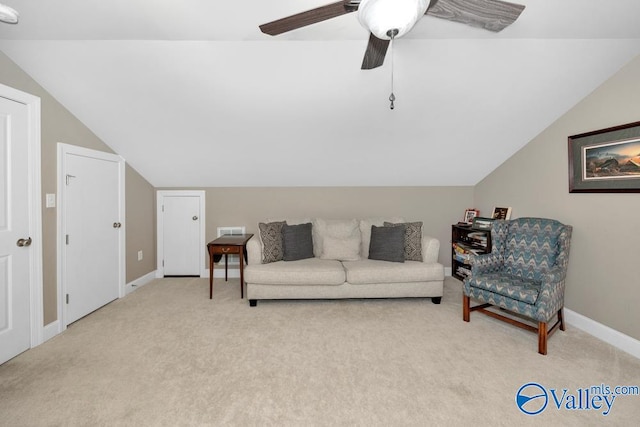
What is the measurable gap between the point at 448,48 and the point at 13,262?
394 cm

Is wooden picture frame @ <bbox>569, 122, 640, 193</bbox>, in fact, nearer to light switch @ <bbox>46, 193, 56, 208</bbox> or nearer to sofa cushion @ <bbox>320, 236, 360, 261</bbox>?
sofa cushion @ <bbox>320, 236, 360, 261</bbox>

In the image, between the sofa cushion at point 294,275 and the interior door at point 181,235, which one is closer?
the sofa cushion at point 294,275

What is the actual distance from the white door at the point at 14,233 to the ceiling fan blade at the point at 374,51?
2.73 m

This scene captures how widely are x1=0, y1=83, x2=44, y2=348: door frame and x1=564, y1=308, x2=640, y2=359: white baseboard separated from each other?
4.94 meters

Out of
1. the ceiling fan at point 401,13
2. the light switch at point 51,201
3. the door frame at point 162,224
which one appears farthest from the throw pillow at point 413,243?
the light switch at point 51,201

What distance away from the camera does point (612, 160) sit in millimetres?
2477

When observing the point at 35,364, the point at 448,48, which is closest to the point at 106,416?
the point at 35,364

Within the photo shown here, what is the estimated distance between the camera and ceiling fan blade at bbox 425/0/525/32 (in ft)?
4.36

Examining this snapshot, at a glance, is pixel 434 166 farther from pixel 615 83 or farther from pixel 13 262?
→ pixel 13 262

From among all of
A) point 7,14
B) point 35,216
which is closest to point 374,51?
point 7,14

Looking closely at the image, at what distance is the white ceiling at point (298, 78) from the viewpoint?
2029 mm

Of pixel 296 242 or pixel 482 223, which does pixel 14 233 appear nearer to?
pixel 296 242

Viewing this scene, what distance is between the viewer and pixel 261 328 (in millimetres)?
2762

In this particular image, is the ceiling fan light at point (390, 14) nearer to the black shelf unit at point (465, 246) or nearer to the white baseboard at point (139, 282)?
the black shelf unit at point (465, 246)
